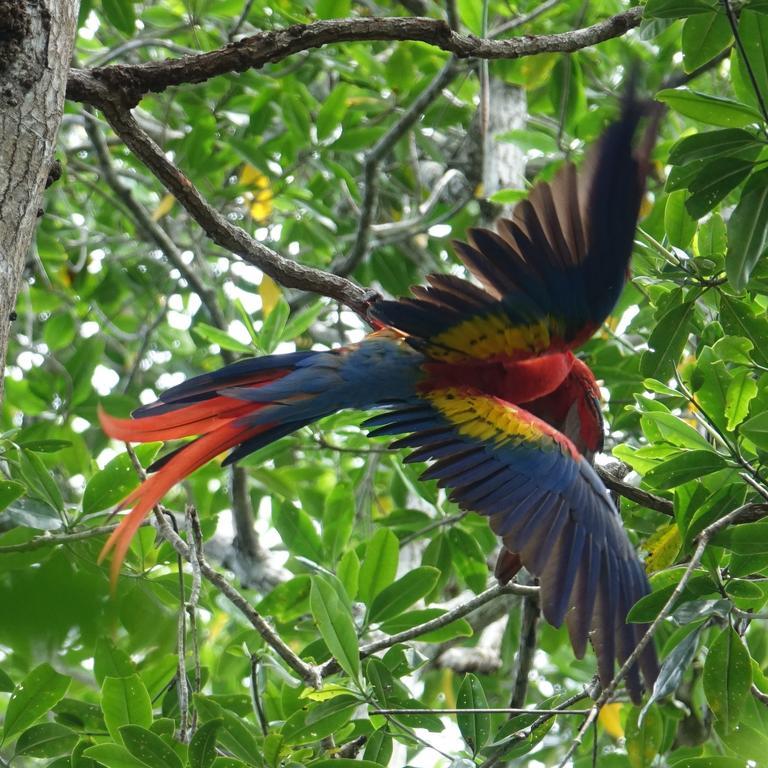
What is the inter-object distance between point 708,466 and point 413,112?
7.57 ft

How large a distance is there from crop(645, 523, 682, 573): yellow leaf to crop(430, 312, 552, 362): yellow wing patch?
1.89 ft

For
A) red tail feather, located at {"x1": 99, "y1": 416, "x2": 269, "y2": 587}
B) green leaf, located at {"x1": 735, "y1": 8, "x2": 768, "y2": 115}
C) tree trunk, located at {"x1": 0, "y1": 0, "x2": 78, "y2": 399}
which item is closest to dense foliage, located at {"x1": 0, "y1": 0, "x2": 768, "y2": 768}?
green leaf, located at {"x1": 735, "y1": 8, "x2": 768, "y2": 115}

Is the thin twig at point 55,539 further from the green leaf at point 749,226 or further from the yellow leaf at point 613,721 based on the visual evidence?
the yellow leaf at point 613,721

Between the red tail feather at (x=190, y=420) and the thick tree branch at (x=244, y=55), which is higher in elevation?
the thick tree branch at (x=244, y=55)

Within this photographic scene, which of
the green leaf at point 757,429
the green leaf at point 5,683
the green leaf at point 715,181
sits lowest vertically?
the green leaf at point 5,683

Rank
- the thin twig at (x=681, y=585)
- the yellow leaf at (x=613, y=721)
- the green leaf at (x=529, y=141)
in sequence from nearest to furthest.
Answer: the thin twig at (x=681, y=585) → the yellow leaf at (x=613, y=721) → the green leaf at (x=529, y=141)

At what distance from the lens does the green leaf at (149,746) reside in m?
1.91

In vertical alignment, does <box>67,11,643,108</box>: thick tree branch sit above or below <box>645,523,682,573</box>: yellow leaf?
above

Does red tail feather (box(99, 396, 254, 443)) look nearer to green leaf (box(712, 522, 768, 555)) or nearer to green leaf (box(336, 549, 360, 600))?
green leaf (box(336, 549, 360, 600))

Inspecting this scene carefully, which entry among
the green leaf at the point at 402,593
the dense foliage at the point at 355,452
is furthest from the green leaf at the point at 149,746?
the green leaf at the point at 402,593

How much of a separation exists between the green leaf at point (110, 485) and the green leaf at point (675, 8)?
66.0 inches

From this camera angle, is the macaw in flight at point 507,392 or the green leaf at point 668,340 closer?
the macaw in flight at point 507,392

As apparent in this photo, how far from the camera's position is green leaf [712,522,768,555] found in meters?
2.05

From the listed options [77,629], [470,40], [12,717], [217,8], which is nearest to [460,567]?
[77,629]
